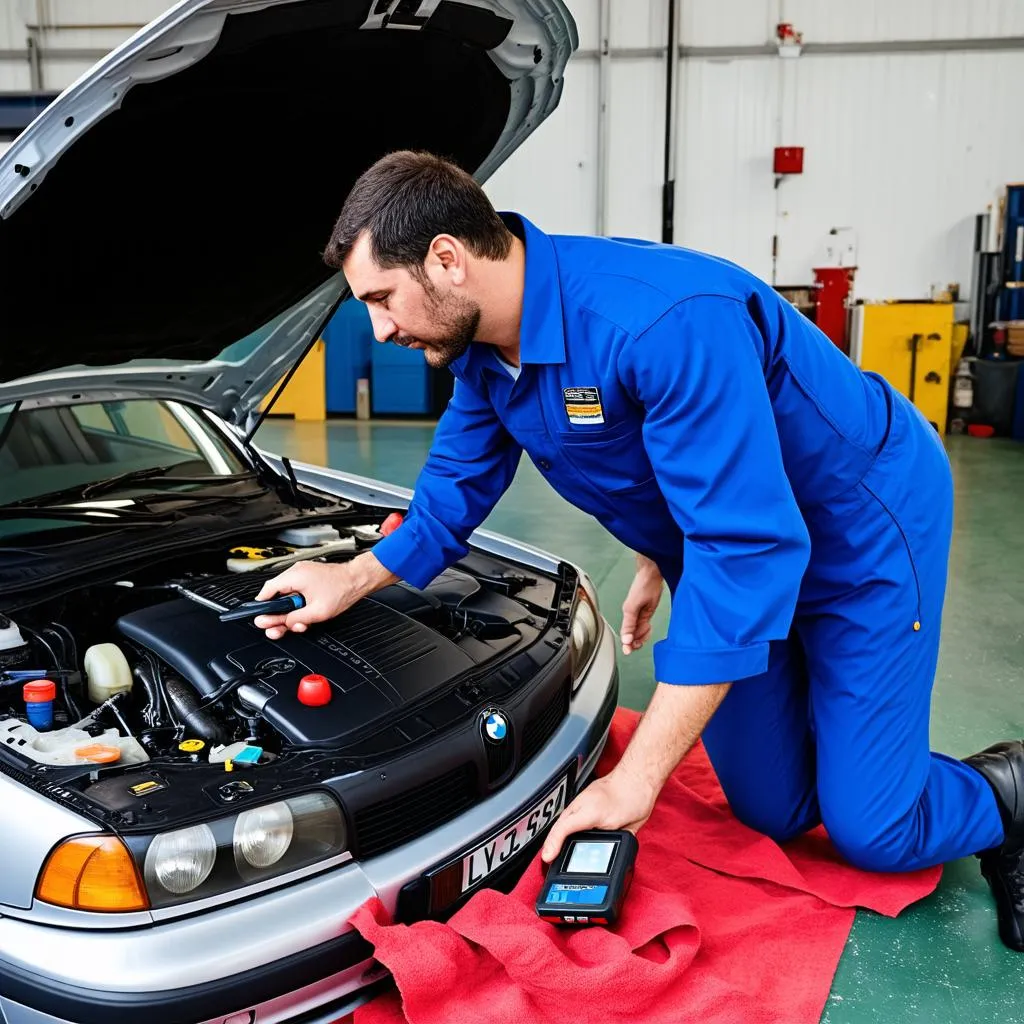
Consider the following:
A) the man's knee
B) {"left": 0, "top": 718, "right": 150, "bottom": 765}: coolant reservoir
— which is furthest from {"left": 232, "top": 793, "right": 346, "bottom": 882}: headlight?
the man's knee

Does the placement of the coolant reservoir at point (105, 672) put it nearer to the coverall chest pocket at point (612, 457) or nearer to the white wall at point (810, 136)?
the coverall chest pocket at point (612, 457)

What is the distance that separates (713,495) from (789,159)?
8559 millimetres

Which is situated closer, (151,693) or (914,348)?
(151,693)

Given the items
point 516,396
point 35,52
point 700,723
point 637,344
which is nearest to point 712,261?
point 637,344

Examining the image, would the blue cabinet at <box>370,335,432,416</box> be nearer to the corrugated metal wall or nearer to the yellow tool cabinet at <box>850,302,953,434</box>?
the corrugated metal wall

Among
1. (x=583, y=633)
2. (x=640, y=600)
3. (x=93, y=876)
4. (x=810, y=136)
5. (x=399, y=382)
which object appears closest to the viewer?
(x=93, y=876)

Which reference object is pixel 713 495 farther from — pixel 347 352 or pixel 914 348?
pixel 347 352

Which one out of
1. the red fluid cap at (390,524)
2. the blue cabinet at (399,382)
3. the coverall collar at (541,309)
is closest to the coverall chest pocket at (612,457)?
the coverall collar at (541,309)

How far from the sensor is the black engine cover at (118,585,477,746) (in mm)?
1512

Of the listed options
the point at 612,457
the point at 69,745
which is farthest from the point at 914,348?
the point at 69,745

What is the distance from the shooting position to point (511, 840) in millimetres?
1603

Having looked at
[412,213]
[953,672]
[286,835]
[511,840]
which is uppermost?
[412,213]

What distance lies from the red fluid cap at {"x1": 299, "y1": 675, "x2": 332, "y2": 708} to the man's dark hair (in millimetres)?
611

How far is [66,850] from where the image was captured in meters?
1.24
